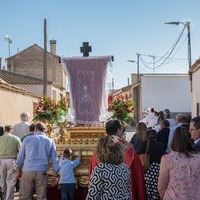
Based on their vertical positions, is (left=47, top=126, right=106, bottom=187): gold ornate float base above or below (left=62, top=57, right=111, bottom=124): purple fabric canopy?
below

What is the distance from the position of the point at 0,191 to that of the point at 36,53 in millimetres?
40321

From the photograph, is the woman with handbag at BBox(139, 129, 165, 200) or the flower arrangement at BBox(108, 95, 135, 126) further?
the flower arrangement at BBox(108, 95, 135, 126)

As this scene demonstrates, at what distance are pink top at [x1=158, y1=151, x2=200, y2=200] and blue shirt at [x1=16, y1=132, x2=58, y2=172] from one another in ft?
11.6

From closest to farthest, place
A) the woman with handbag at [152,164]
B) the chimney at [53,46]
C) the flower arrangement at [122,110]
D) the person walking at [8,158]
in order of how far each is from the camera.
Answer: the woman with handbag at [152,164]
the person walking at [8,158]
the flower arrangement at [122,110]
the chimney at [53,46]

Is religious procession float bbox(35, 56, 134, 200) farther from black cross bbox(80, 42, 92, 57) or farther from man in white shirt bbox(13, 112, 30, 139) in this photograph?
man in white shirt bbox(13, 112, 30, 139)

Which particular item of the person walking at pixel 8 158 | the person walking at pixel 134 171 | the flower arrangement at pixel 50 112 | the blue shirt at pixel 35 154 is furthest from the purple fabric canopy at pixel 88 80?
the person walking at pixel 134 171

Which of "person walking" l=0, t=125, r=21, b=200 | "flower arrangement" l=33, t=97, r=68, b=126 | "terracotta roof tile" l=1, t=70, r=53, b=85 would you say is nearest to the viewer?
"person walking" l=0, t=125, r=21, b=200

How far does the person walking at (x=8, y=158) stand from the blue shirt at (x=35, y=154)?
1513mm

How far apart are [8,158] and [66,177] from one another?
59.6 inches

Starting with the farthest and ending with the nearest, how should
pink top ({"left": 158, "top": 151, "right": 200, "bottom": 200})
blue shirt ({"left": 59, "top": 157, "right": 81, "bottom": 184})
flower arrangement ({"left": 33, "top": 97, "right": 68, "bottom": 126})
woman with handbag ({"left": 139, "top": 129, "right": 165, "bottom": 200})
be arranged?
flower arrangement ({"left": 33, "top": 97, "right": 68, "bottom": 126})
blue shirt ({"left": 59, "top": 157, "right": 81, "bottom": 184})
woman with handbag ({"left": 139, "top": 129, "right": 165, "bottom": 200})
pink top ({"left": 158, "top": 151, "right": 200, "bottom": 200})

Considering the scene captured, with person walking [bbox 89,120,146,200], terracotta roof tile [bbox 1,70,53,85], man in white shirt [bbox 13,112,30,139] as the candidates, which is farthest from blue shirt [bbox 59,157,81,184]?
terracotta roof tile [bbox 1,70,53,85]

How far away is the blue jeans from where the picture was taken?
8656 mm

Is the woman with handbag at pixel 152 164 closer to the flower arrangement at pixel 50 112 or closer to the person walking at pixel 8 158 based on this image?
the person walking at pixel 8 158

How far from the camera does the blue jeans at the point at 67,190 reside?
866 centimetres
